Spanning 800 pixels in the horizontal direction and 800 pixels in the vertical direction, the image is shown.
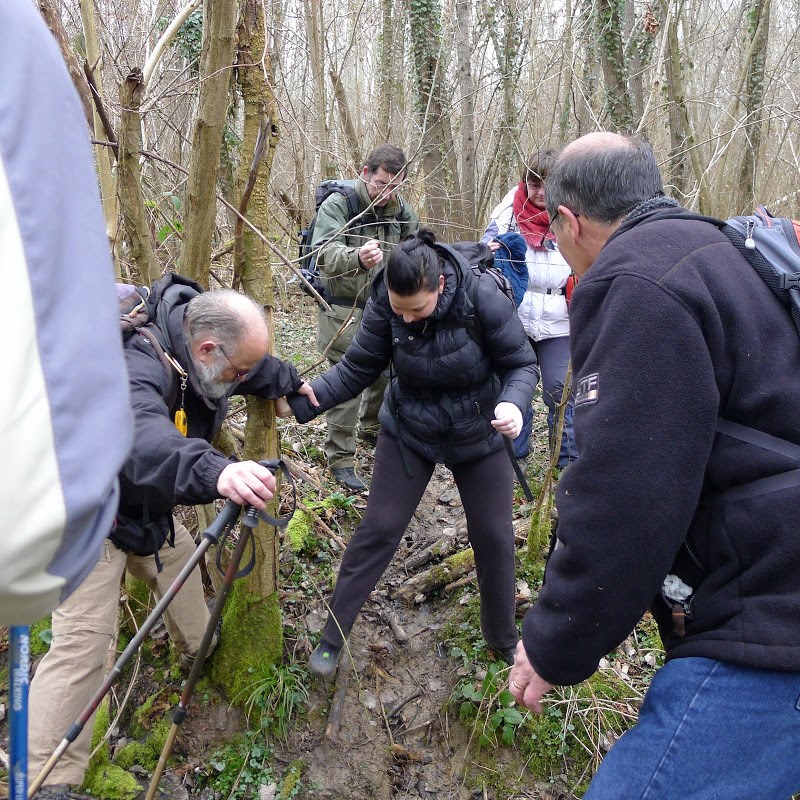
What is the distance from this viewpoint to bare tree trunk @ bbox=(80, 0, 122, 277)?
A: 3139 mm

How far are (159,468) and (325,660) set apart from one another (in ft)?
5.01

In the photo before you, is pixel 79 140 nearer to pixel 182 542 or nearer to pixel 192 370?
pixel 192 370

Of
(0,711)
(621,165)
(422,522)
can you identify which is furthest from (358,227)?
(0,711)

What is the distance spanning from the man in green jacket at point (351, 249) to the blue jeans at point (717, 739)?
3430 mm

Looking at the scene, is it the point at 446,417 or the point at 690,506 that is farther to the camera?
the point at 446,417

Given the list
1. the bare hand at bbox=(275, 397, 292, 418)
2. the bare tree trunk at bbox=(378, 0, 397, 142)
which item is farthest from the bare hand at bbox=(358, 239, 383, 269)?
the bare tree trunk at bbox=(378, 0, 397, 142)

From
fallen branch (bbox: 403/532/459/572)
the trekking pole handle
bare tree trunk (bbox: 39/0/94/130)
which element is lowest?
fallen branch (bbox: 403/532/459/572)

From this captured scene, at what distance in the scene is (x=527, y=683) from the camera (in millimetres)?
1834

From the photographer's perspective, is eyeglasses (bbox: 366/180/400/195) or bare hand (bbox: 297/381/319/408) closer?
bare hand (bbox: 297/381/319/408)

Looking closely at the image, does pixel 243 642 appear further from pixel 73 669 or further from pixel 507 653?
pixel 507 653

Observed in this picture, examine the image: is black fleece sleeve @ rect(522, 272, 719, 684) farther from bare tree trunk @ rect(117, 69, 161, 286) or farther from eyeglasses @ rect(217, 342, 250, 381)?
bare tree trunk @ rect(117, 69, 161, 286)

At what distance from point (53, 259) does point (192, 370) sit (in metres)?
1.92

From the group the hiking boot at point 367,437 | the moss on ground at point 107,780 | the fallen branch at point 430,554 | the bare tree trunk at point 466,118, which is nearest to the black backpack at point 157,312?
the moss on ground at point 107,780

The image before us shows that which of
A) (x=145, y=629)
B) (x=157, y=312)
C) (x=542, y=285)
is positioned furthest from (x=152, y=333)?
(x=542, y=285)
